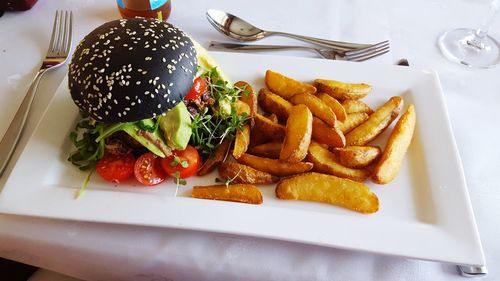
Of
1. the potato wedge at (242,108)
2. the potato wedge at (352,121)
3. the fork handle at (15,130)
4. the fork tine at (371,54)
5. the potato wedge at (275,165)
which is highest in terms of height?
the fork tine at (371,54)

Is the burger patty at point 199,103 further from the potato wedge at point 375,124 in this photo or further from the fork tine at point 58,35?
the fork tine at point 58,35

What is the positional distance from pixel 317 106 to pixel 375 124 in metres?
0.26

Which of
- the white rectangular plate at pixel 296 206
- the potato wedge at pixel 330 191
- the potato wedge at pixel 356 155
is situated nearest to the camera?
the white rectangular plate at pixel 296 206

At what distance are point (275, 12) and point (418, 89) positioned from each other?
103 cm

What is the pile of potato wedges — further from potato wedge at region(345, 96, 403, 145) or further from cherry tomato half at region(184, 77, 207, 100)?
cherry tomato half at region(184, 77, 207, 100)

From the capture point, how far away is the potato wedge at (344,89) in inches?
73.5

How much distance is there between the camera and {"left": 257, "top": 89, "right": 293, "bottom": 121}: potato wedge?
1.83m

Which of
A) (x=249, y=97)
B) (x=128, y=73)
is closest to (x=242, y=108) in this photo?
(x=249, y=97)

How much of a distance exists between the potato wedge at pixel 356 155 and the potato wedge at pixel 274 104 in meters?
0.31

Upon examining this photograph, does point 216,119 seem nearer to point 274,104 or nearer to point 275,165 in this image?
point 274,104

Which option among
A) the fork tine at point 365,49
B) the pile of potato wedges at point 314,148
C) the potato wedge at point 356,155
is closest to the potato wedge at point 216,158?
the pile of potato wedges at point 314,148

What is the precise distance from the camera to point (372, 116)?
178cm

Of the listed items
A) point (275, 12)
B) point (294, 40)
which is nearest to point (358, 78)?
point (294, 40)

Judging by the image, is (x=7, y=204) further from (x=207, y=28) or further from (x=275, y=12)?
(x=275, y=12)
